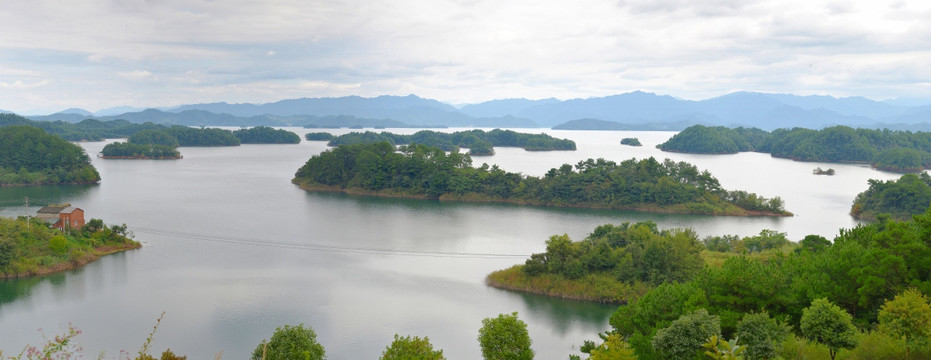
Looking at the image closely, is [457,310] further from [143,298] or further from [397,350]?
[143,298]

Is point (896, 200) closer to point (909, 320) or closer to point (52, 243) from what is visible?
point (909, 320)

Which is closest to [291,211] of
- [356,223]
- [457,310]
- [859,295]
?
[356,223]

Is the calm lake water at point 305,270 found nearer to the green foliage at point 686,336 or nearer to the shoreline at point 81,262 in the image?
the shoreline at point 81,262

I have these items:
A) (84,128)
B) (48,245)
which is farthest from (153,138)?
(48,245)

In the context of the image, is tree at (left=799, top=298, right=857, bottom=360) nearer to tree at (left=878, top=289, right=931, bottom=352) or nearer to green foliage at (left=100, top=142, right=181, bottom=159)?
tree at (left=878, top=289, right=931, bottom=352)

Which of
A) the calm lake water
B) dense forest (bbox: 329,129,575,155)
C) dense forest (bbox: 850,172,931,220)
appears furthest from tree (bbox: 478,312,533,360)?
dense forest (bbox: 329,129,575,155)

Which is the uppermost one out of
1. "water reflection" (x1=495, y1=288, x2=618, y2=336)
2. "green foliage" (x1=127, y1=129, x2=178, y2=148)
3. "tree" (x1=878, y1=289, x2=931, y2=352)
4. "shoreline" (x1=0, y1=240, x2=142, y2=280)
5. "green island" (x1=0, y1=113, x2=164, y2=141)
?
"green island" (x1=0, y1=113, x2=164, y2=141)

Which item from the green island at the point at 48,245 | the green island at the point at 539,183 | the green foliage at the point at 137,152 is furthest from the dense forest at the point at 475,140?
the green island at the point at 48,245
